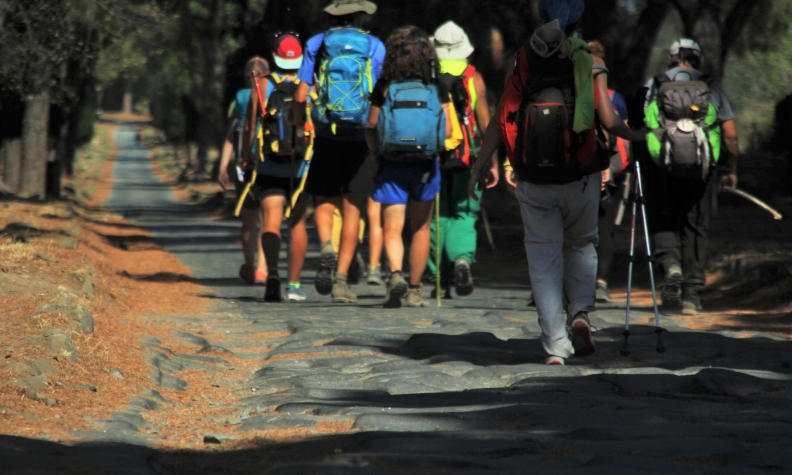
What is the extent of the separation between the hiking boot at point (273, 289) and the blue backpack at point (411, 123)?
72.2 inches

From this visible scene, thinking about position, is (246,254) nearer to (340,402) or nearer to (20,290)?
(20,290)

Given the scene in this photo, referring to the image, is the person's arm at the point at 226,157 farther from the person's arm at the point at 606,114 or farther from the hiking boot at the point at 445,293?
the person's arm at the point at 606,114

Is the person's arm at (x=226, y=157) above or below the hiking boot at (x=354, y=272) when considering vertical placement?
above

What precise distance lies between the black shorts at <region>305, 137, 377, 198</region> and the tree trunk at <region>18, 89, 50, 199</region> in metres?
14.7

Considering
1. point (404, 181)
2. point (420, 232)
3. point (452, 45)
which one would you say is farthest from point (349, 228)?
point (452, 45)

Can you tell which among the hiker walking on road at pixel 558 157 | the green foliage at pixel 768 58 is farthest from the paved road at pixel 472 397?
the green foliage at pixel 768 58

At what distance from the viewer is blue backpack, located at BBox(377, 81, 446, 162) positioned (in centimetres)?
842

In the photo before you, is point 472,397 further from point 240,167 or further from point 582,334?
point 240,167

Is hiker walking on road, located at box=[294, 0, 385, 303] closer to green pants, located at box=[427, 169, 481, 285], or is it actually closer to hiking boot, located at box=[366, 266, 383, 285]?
green pants, located at box=[427, 169, 481, 285]

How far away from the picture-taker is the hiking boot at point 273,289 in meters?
9.89

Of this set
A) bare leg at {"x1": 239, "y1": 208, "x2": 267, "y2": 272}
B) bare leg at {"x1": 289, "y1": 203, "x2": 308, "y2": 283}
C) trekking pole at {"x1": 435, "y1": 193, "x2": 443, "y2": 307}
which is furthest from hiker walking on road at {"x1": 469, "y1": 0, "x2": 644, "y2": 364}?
bare leg at {"x1": 239, "y1": 208, "x2": 267, "y2": 272}

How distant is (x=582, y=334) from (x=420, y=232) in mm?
2663

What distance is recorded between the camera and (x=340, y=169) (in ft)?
31.2

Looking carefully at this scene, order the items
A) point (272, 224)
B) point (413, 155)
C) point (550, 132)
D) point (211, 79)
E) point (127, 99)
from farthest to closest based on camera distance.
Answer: point (127, 99)
point (211, 79)
point (272, 224)
point (413, 155)
point (550, 132)
